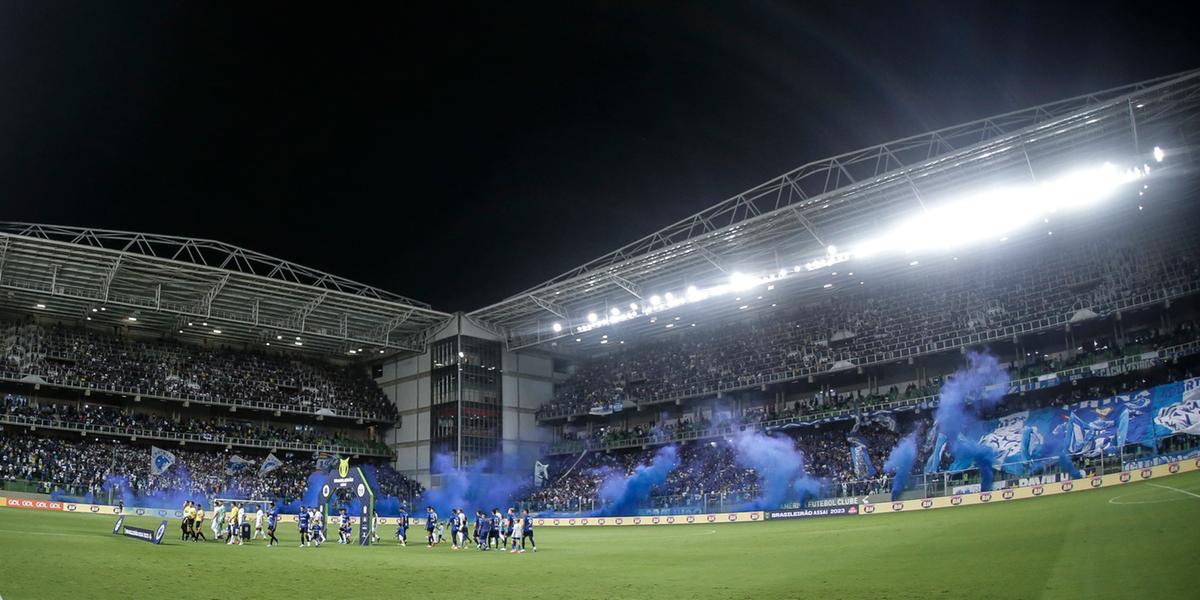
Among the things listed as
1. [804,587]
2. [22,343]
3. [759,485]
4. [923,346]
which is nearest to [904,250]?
[923,346]

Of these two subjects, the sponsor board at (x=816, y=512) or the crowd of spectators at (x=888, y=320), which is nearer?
the sponsor board at (x=816, y=512)

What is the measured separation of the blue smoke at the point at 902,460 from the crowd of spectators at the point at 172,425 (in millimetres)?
42944

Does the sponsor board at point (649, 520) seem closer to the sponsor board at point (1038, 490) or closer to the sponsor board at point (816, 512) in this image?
the sponsor board at point (816, 512)

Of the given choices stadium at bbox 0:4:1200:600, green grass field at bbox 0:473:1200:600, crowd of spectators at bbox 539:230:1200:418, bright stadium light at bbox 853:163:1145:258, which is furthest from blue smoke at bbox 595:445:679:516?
green grass field at bbox 0:473:1200:600

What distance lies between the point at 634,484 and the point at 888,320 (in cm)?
2075

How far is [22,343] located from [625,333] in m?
44.2

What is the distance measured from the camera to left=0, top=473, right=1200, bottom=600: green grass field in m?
14.2

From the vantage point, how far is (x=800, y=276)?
53938mm

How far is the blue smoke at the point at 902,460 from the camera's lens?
1742 inches

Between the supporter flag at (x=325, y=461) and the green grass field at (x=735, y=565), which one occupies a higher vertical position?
the supporter flag at (x=325, y=461)

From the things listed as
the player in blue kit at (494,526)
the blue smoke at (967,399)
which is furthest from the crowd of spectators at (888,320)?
the player in blue kit at (494,526)

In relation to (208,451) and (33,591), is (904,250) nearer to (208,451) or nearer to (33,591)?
(33,591)

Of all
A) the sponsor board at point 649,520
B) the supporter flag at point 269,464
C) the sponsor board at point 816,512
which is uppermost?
the supporter flag at point 269,464

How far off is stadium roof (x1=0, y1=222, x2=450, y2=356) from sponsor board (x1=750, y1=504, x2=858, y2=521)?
32.5 meters
